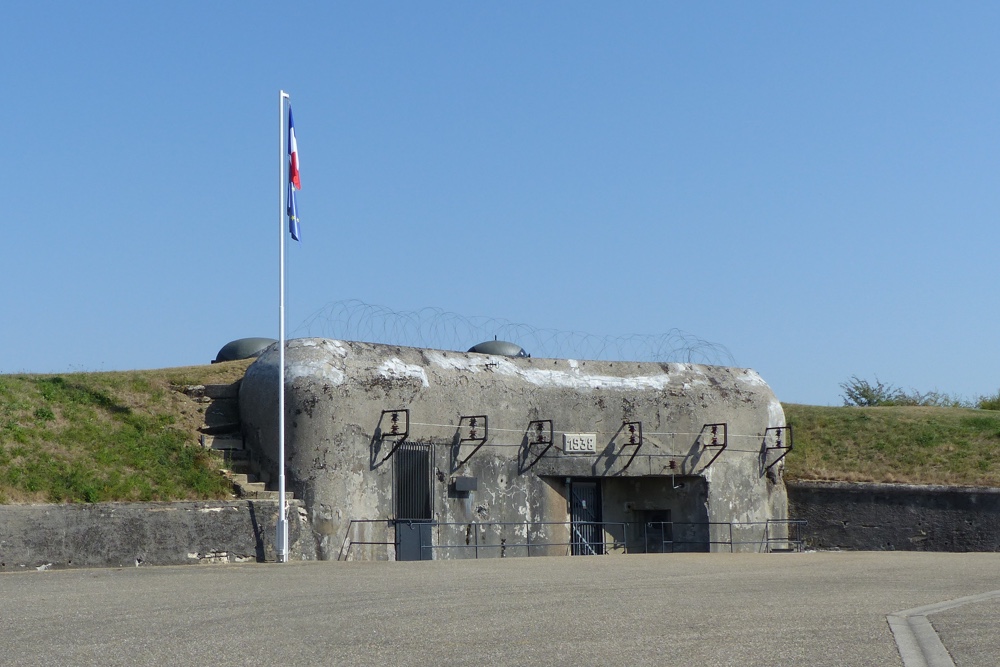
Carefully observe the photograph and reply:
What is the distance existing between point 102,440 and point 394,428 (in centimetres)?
575

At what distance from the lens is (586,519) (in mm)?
27016

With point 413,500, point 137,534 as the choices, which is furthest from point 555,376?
point 137,534

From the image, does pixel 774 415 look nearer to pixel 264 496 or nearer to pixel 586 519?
pixel 586 519

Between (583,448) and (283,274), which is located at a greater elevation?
(283,274)

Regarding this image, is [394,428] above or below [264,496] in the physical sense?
above

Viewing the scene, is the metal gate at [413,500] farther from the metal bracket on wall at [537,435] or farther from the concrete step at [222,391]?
the concrete step at [222,391]

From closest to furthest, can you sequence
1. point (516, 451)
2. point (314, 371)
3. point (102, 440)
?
point (102, 440) → point (314, 371) → point (516, 451)

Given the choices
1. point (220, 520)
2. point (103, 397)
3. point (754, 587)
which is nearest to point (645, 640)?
point (754, 587)

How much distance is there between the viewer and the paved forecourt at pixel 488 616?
8.12 m

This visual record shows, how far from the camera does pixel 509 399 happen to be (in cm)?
2589

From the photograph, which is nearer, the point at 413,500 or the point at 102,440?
the point at 102,440

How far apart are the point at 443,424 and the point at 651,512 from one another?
6451mm

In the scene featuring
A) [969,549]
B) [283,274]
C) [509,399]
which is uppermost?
[283,274]

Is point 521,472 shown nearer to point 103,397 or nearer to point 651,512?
point 651,512
